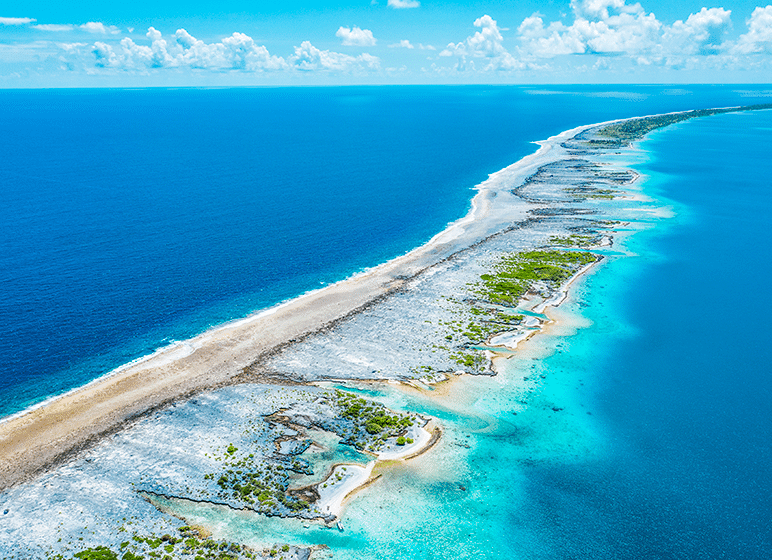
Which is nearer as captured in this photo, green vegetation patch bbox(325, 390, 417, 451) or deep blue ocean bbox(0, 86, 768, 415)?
green vegetation patch bbox(325, 390, 417, 451)

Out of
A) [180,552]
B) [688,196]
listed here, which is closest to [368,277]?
[180,552]

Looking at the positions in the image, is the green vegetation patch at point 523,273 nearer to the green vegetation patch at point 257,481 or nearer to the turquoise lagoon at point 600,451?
the turquoise lagoon at point 600,451

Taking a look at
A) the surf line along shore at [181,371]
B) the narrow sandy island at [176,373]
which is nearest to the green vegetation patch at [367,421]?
the surf line along shore at [181,371]

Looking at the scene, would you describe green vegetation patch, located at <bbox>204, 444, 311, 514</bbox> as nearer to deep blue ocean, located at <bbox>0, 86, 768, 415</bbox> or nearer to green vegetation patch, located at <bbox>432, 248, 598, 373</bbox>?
deep blue ocean, located at <bbox>0, 86, 768, 415</bbox>

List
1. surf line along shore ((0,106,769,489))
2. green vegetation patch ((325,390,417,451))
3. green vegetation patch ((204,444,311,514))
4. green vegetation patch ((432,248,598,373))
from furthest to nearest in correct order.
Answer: green vegetation patch ((432,248,598,373)) → green vegetation patch ((325,390,417,451)) → surf line along shore ((0,106,769,489)) → green vegetation patch ((204,444,311,514))

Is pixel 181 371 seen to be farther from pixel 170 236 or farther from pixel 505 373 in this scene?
pixel 170 236

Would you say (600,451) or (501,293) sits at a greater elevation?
(501,293)

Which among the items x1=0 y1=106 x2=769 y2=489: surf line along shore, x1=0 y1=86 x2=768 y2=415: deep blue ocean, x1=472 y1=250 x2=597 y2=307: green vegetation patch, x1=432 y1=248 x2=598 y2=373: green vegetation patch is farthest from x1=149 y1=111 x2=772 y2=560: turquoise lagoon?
x1=0 y1=86 x2=768 y2=415: deep blue ocean

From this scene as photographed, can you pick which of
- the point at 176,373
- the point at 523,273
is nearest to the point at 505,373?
the point at 523,273

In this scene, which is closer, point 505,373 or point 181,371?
point 181,371
